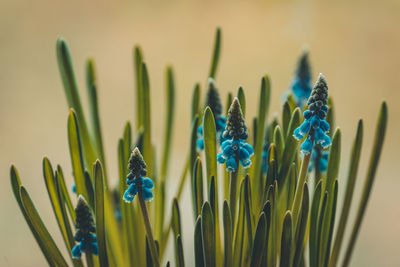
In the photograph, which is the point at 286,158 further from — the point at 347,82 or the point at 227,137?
the point at 347,82

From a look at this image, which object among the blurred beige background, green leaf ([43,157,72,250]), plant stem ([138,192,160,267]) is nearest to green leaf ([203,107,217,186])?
plant stem ([138,192,160,267])

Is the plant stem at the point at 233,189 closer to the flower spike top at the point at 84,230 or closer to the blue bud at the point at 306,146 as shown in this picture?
the blue bud at the point at 306,146

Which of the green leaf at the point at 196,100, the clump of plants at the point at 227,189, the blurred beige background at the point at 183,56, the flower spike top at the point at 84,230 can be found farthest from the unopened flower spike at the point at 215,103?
the blurred beige background at the point at 183,56

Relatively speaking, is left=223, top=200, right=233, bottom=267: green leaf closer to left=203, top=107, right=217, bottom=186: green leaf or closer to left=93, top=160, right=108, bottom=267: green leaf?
left=203, top=107, right=217, bottom=186: green leaf

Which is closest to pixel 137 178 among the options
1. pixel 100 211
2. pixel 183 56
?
pixel 100 211

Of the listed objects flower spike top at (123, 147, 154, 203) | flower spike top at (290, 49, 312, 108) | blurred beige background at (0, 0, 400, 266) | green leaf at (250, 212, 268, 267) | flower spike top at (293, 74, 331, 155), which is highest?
blurred beige background at (0, 0, 400, 266)

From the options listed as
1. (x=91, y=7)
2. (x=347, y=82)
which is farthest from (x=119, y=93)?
(x=347, y=82)

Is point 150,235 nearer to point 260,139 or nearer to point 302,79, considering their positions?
point 260,139
